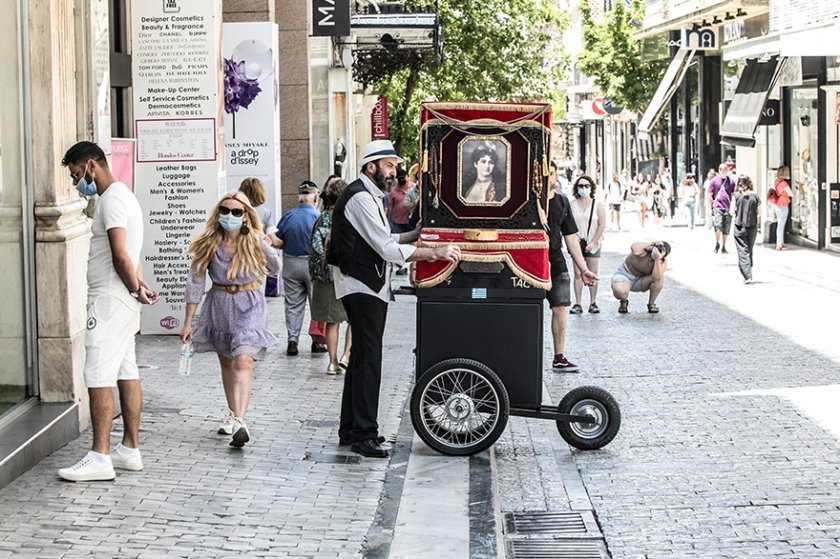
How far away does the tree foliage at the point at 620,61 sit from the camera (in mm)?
60406

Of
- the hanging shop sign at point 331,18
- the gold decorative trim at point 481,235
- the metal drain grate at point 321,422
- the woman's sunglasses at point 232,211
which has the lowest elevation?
the metal drain grate at point 321,422

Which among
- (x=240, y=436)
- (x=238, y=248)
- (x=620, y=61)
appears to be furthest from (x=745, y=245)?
(x=620, y=61)

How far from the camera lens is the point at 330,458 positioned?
31.3ft

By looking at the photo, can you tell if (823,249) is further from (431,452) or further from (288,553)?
(288,553)

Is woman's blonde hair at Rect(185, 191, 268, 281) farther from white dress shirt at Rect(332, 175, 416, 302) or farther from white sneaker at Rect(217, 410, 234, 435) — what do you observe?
white sneaker at Rect(217, 410, 234, 435)

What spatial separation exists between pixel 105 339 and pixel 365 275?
178 centimetres

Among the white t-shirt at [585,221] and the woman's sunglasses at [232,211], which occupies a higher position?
the woman's sunglasses at [232,211]

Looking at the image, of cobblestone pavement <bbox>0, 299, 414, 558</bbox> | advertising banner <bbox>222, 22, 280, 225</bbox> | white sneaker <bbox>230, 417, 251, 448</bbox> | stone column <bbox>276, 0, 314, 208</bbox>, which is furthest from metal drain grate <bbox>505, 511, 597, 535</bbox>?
stone column <bbox>276, 0, 314, 208</bbox>

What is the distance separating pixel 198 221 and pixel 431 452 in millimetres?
7262

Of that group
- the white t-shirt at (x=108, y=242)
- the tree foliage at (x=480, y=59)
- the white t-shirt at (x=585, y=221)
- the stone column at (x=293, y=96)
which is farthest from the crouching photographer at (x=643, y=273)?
the tree foliage at (x=480, y=59)

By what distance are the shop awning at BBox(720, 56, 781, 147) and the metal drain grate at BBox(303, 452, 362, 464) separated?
87.0ft

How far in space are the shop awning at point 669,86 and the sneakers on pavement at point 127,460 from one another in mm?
40532

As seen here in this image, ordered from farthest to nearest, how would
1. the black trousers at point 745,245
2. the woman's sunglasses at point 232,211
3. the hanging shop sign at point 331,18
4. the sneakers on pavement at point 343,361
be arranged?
the hanging shop sign at point 331,18 < the black trousers at point 745,245 < the sneakers on pavement at point 343,361 < the woman's sunglasses at point 232,211

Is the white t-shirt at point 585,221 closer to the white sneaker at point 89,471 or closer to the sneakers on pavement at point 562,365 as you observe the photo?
the sneakers on pavement at point 562,365
